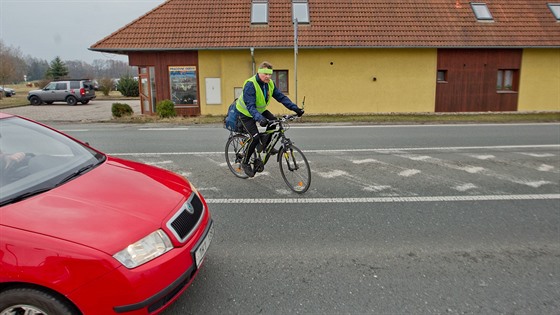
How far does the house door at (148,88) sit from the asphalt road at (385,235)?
9.53 metres

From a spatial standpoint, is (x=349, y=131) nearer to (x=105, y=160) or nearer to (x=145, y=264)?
(x=105, y=160)

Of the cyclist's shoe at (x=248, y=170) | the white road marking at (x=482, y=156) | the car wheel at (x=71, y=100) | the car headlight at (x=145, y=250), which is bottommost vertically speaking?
the white road marking at (x=482, y=156)

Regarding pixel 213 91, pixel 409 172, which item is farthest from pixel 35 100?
pixel 409 172

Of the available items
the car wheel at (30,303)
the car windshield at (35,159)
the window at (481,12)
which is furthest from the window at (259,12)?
the car wheel at (30,303)

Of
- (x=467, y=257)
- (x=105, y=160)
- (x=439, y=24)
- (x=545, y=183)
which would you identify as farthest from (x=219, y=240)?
(x=439, y=24)

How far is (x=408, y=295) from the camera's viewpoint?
9.91 ft

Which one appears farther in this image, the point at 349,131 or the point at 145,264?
the point at 349,131

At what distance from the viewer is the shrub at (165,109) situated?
51.2 ft

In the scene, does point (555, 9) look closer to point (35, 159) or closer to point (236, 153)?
point (236, 153)

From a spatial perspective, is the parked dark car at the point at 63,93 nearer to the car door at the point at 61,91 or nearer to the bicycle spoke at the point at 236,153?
the car door at the point at 61,91

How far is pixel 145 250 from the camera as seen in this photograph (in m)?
2.35

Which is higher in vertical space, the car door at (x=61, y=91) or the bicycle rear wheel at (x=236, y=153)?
the car door at (x=61, y=91)

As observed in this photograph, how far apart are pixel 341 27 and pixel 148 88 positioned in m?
9.08

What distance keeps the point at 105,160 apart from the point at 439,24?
17.8 m
